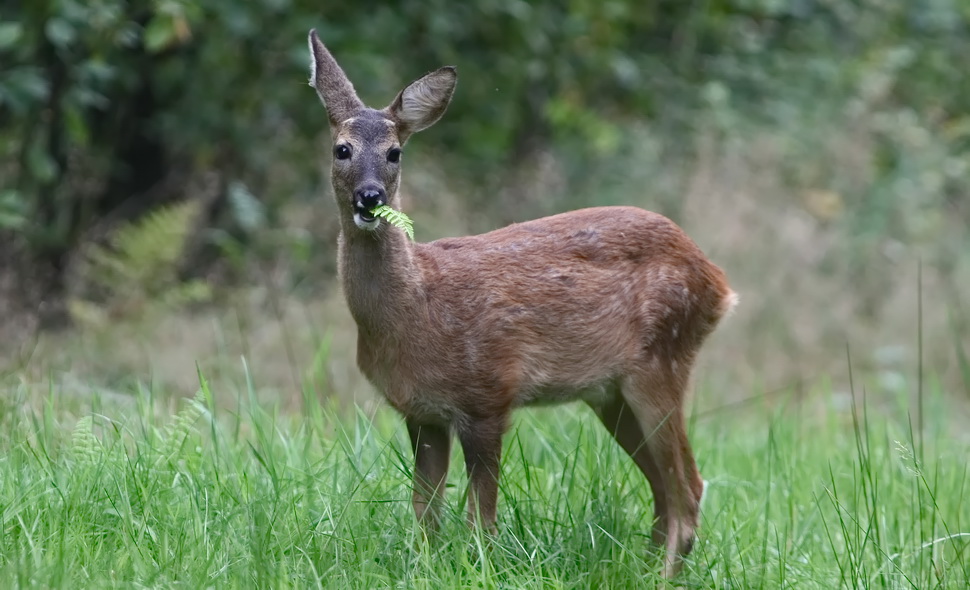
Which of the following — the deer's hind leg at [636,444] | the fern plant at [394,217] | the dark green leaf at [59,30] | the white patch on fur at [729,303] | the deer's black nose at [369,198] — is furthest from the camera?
the dark green leaf at [59,30]

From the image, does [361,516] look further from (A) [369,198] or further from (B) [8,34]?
(B) [8,34]

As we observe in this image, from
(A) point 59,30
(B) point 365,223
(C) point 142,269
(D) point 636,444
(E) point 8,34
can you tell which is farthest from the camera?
(C) point 142,269

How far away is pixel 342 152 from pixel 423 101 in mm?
399

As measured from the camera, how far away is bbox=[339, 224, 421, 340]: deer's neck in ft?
15.0

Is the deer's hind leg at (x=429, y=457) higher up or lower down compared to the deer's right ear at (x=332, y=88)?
lower down

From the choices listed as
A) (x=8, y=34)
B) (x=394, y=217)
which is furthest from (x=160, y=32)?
(x=394, y=217)

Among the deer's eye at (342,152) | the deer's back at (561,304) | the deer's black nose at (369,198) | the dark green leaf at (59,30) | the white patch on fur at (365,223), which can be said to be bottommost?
the deer's back at (561,304)

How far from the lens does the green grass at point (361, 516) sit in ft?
12.8

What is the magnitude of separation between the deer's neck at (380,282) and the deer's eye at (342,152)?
0.85 feet

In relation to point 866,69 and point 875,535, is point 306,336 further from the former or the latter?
point 866,69

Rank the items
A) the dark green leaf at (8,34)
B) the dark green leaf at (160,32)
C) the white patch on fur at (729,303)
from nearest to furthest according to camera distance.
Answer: the white patch on fur at (729,303) < the dark green leaf at (8,34) < the dark green leaf at (160,32)

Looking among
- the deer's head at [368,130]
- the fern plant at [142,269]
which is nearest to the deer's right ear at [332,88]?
the deer's head at [368,130]

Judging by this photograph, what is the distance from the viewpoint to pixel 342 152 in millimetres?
4562

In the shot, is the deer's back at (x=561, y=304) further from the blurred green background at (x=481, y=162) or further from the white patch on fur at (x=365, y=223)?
the blurred green background at (x=481, y=162)
